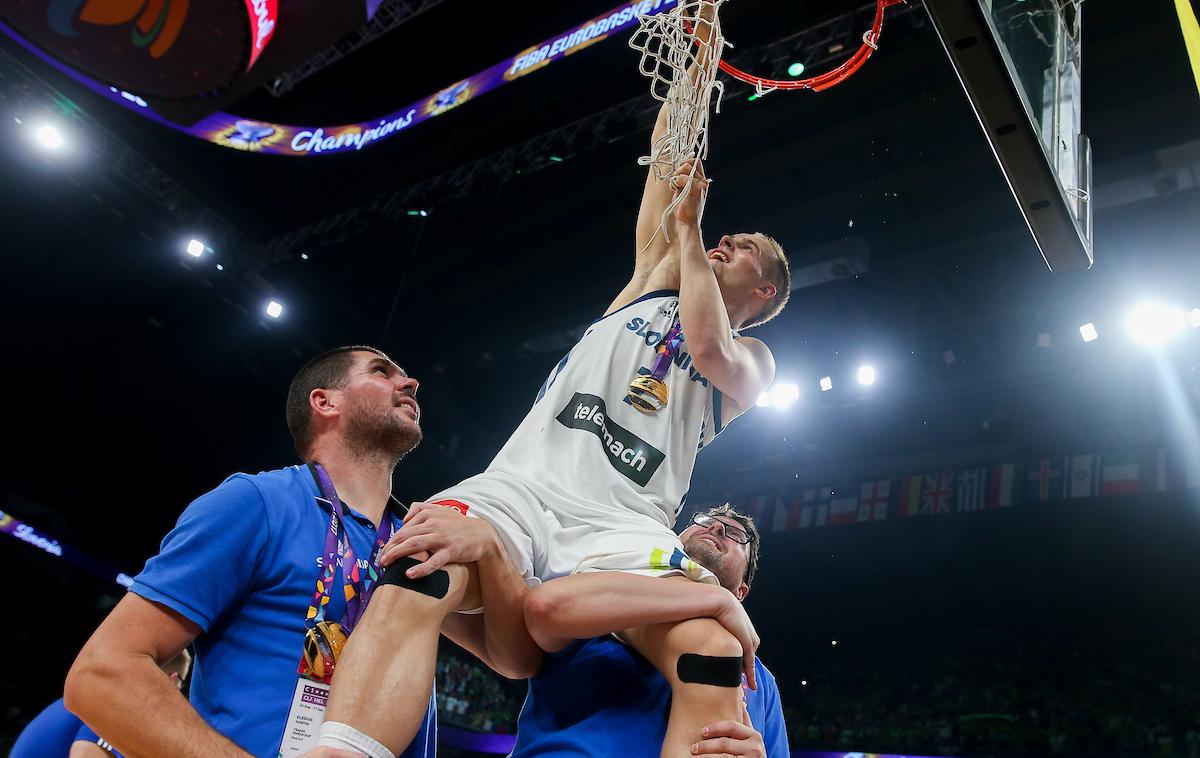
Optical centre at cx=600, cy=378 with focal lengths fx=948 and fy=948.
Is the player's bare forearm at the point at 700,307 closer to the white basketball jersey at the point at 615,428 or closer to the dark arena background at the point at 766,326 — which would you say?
the white basketball jersey at the point at 615,428

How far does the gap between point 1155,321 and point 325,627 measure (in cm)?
994

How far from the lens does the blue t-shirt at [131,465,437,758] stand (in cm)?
203

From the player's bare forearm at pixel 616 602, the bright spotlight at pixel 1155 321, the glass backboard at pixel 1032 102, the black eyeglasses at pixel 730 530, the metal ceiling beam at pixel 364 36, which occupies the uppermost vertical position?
the metal ceiling beam at pixel 364 36

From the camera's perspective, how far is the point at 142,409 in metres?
13.1

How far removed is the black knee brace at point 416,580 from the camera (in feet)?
6.04

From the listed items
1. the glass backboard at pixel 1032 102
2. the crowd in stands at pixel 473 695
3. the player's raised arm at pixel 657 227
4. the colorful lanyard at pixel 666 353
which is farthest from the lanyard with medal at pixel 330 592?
the crowd in stands at pixel 473 695

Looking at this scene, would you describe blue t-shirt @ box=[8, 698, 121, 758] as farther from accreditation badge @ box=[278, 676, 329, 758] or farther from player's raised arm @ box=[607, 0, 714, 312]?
player's raised arm @ box=[607, 0, 714, 312]

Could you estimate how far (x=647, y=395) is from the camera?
248cm

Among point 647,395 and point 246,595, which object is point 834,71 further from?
point 246,595

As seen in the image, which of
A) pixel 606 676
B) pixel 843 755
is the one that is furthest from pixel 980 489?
pixel 606 676

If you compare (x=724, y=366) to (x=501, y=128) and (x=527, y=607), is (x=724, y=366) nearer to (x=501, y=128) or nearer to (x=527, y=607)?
(x=527, y=607)

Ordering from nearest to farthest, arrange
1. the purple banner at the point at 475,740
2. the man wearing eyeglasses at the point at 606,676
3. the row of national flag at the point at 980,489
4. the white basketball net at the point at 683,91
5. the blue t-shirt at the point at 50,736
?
the man wearing eyeglasses at the point at 606,676, the white basketball net at the point at 683,91, the blue t-shirt at the point at 50,736, the row of national flag at the point at 980,489, the purple banner at the point at 475,740

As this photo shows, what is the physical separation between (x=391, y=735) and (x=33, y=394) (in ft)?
43.7

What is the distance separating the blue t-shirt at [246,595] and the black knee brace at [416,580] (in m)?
0.42
